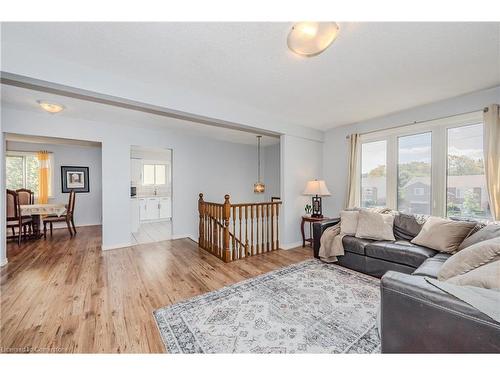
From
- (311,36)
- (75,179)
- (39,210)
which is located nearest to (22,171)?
(75,179)

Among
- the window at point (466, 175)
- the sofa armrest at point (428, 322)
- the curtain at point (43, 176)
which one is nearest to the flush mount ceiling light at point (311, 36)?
the sofa armrest at point (428, 322)

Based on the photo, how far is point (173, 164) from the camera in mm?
4797

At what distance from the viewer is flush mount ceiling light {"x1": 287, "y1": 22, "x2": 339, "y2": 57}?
144cm

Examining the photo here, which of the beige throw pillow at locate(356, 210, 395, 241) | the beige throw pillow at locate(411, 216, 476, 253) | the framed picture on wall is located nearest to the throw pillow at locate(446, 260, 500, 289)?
the beige throw pillow at locate(411, 216, 476, 253)

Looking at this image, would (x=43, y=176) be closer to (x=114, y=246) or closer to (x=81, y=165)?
(x=81, y=165)

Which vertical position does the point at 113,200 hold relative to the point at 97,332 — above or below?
above

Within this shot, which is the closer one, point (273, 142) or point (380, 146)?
point (380, 146)

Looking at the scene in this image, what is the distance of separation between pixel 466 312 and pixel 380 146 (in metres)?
3.59

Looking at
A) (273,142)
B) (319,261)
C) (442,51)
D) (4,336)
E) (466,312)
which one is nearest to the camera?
(466,312)

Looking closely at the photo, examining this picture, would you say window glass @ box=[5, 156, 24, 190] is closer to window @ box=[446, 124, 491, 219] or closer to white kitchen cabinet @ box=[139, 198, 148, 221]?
white kitchen cabinet @ box=[139, 198, 148, 221]

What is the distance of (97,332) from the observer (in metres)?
1.69
